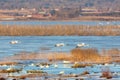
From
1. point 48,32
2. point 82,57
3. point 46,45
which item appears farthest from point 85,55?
point 48,32

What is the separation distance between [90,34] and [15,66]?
35319 mm

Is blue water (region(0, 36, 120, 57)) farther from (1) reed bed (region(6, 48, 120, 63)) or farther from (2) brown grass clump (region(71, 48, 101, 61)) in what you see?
(2) brown grass clump (region(71, 48, 101, 61))

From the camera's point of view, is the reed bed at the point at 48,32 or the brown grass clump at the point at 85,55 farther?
the reed bed at the point at 48,32

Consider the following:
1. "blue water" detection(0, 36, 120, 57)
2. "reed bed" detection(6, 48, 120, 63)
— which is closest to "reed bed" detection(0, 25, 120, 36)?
"blue water" detection(0, 36, 120, 57)

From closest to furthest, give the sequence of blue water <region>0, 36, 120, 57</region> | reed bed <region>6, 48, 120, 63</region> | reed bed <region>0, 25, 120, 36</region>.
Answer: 1. reed bed <region>6, 48, 120, 63</region>
2. blue water <region>0, 36, 120, 57</region>
3. reed bed <region>0, 25, 120, 36</region>

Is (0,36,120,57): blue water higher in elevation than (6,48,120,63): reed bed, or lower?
lower

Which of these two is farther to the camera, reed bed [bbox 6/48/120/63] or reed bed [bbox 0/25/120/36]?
reed bed [bbox 0/25/120/36]

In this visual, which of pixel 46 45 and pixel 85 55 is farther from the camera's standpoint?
pixel 46 45

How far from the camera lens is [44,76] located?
91.8 feet

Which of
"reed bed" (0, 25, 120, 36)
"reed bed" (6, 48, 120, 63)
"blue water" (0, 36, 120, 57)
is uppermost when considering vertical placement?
"reed bed" (6, 48, 120, 63)

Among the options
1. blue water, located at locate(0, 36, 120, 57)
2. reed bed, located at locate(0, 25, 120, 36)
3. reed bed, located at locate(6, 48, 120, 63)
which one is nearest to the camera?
reed bed, located at locate(6, 48, 120, 63)

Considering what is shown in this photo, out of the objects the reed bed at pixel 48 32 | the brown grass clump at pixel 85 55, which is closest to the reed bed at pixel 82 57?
the brown grass clump at pixel 85 55

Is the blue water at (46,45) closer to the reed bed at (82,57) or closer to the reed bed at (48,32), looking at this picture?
the reed bed at (48,32)

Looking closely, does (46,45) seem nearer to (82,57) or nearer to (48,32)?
(48,32)
